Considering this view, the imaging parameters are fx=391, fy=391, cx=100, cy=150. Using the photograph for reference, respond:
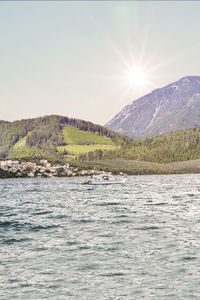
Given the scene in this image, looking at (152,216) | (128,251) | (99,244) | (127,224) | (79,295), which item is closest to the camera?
(79,295)

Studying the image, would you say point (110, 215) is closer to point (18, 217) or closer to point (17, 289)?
point (18, 217)

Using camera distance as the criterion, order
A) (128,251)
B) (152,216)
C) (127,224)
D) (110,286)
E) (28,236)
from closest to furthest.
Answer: (110,286) < (128,251) < (28,236) < (127,224) < (152,216)

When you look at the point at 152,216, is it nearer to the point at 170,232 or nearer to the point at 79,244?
the point at 170,232

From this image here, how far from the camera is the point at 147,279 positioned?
20.2m

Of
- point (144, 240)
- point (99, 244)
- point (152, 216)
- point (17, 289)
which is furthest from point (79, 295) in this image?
point (152, 216)

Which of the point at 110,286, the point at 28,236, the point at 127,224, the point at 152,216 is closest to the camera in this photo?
the point at 110,286

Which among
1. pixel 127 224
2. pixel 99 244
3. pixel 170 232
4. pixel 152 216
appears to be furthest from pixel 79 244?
pixel 152 216

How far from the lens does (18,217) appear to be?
4900cm

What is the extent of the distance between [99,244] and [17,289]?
36.5 feet

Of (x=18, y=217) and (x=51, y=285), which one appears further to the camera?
(x=18, y=217)

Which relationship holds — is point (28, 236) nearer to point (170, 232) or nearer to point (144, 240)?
point (144, 240)

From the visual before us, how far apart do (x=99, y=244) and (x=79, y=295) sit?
37.2ft

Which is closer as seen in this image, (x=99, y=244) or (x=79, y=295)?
(x=79, y=295)

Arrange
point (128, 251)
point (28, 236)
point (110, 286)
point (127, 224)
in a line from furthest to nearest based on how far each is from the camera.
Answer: point (127, 224)
point (28, 236)
point (128, 251)
point (110, 286)
